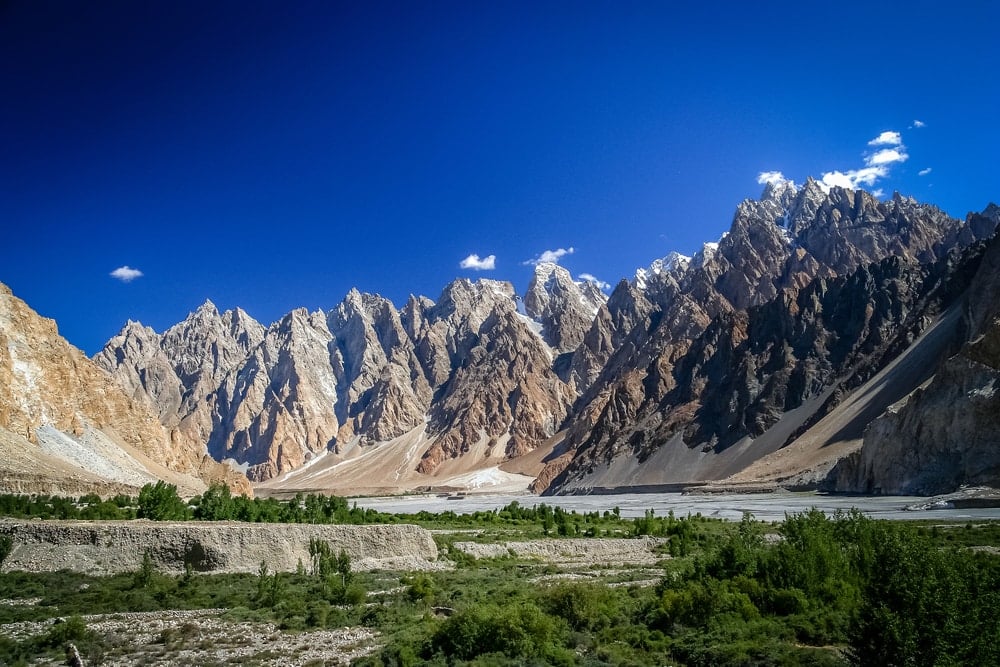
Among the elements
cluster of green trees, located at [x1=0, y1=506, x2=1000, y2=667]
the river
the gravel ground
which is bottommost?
the river

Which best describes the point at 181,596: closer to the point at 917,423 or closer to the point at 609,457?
the point at 917,423

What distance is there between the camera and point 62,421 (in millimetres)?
72188

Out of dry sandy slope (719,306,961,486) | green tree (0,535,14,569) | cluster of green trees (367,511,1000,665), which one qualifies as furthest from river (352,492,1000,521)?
green tree (0,535,14,569)

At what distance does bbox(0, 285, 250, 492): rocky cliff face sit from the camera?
58.8 m

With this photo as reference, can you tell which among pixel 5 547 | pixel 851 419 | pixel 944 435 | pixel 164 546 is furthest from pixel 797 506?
pixel 5 547

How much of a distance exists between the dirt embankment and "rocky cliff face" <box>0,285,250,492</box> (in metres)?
25.7

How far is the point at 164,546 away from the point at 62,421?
52108mm

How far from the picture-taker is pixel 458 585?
3048 centimetres

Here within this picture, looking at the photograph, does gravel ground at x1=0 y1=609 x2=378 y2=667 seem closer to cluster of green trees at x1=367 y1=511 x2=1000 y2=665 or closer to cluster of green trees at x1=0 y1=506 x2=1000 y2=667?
cluster of green trees at x1=0 y1=506 x2=1000 y2=667

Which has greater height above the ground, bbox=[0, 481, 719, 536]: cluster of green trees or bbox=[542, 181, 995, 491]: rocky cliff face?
bbox=[542, 181, 995, 491]: rocky cliff face

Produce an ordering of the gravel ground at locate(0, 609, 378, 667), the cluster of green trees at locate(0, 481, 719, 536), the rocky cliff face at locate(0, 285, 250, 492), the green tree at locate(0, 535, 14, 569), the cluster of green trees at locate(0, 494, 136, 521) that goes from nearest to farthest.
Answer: the gravel ground at locate(0, 609, 378, 667)
the green tree at locate(0, 535, 14, 569)
the cluster of green trees at locate(0, 494, 136, 521)
the cluster of green trees at locate(0, 481, 719, 536)
the rocky cliff face at locate(0, 285, 250, 492)

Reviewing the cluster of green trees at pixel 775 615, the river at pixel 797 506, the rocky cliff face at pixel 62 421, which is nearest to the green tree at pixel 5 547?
the cluster of green trees at pixel 775 615

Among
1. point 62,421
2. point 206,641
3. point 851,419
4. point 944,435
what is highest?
point 62,421

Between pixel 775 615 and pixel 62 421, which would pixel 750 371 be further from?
pixel 775 615
